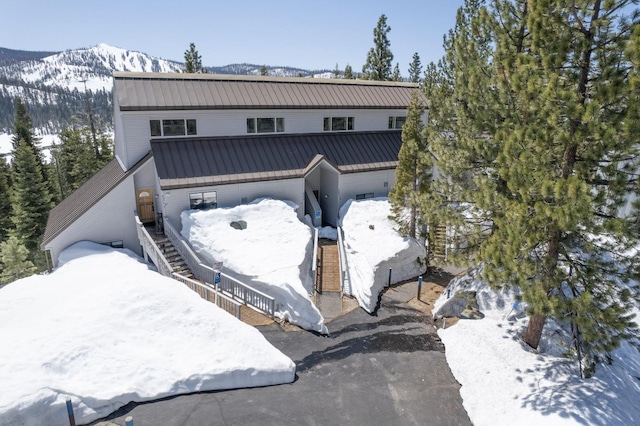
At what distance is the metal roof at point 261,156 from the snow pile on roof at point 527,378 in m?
13.4

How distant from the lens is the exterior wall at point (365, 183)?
998 inches

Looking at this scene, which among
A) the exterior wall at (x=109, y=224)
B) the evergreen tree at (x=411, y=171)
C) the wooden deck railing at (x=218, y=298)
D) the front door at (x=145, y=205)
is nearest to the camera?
the wooden deck railing at (x=218, y=298)

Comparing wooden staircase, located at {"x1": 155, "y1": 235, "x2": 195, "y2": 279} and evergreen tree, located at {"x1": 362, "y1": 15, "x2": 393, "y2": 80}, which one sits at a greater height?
evergreen tree, located at {"x1": 362, "y1": 15, "x2": 393, "y2": 80}

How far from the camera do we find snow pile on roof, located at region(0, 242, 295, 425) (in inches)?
354

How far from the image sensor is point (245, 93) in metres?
25.0

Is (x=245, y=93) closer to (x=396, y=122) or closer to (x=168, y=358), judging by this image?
(x=396, y=122)

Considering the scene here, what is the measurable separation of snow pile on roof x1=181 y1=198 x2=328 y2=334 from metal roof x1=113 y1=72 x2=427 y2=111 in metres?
6.75

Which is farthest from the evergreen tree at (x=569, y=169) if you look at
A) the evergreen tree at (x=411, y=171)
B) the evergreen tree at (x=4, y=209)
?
the evergreen tree at (x=4, y=209)

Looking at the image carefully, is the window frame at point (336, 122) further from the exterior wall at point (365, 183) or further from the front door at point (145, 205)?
the front door at point (145, 205)

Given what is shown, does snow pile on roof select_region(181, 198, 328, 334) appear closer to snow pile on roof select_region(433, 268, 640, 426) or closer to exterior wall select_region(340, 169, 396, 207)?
exterior wall select_region(340, 169, 396, 207)

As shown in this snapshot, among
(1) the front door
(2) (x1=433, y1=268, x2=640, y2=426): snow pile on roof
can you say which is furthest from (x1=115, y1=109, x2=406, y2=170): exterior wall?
(2) (x1=433, y1=268, x2=640, y2=426): snow pile on roof

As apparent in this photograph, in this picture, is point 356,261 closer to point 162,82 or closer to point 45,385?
point 45,385

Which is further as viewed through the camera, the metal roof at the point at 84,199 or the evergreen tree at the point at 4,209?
the evergreen tree at the point at 4,209

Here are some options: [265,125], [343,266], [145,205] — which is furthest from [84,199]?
[343,266]
